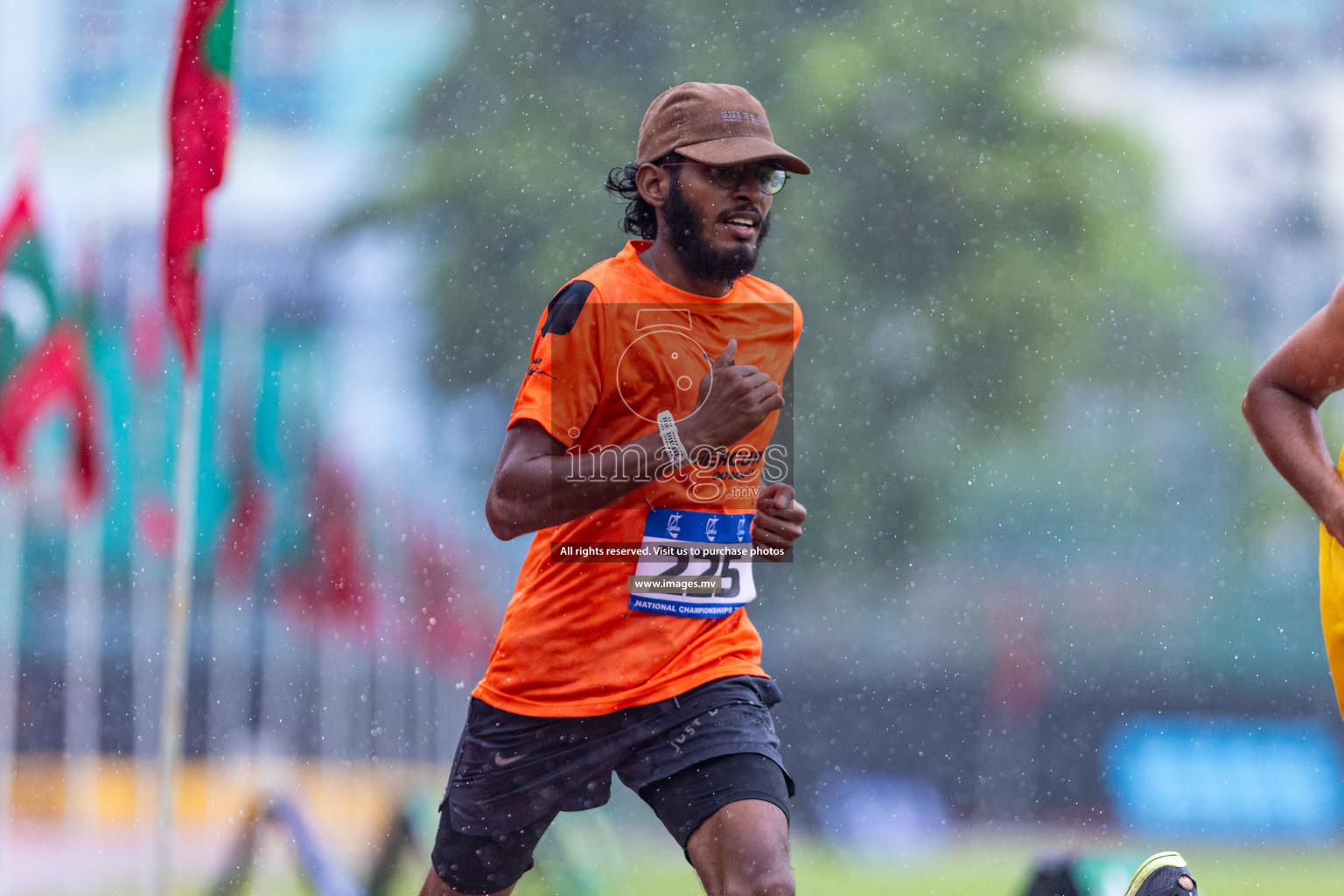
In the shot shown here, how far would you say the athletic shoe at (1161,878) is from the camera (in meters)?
2.69

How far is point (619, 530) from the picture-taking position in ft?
8.43

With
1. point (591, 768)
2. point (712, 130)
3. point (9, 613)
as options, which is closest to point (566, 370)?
point (712, 130)

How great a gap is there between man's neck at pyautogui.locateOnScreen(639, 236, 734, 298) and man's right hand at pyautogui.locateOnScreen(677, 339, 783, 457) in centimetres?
24

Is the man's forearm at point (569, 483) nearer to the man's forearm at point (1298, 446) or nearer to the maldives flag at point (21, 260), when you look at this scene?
the man's forearm at point (1298, 446)

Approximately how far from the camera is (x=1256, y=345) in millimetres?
13031

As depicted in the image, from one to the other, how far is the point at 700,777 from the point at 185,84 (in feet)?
7.44

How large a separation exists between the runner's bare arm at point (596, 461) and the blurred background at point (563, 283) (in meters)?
7.42

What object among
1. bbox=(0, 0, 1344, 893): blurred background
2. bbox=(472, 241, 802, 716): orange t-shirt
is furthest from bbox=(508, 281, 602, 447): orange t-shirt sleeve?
bbox=(0, 0, 1344, 893): blurred background

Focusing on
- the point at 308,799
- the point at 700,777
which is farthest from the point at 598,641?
the point at 308,799

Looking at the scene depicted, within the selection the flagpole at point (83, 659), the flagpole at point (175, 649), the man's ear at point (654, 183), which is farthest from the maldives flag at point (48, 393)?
the man's ear at point (654, 183)

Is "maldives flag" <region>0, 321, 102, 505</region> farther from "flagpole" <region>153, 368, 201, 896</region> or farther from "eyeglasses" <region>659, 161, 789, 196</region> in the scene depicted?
"eyeglasses" <region>659, 161, 789, 196</region>

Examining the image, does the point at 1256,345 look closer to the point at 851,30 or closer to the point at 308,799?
the point at 851,30

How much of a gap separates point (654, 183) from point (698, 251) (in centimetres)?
19

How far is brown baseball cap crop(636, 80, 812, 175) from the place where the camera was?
2664 mm
